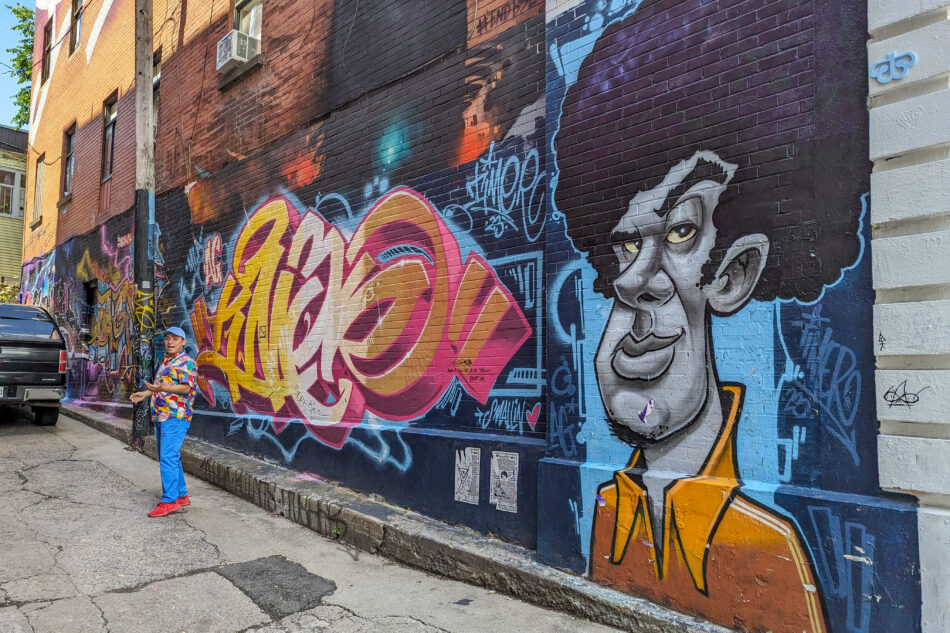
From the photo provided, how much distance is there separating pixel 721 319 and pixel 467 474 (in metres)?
2.29

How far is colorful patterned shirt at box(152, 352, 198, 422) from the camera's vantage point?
19.0 ft

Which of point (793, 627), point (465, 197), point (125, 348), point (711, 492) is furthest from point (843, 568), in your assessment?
point (125, 348)

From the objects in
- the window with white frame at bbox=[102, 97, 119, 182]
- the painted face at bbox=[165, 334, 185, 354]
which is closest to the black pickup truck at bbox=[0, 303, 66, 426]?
the window with white frame at bbox=[102, 97, 119, 182]

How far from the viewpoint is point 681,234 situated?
3787mm

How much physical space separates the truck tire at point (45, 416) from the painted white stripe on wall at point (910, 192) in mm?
11001

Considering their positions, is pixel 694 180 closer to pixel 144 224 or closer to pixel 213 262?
pixel 213 262

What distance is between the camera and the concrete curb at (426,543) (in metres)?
3.67

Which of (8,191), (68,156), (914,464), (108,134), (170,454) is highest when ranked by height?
(8,191)

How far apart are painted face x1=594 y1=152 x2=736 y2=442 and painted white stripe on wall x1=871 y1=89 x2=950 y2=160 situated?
0.71m

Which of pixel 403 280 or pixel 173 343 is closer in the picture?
pixel 403 280

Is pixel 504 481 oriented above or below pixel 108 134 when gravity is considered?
below

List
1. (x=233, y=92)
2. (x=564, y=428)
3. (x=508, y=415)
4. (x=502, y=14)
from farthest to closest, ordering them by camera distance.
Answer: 1. (x=233, y=92)
2. (x=502, y=14)
3. (x=508, y=415)
4. (x=564, y=428)

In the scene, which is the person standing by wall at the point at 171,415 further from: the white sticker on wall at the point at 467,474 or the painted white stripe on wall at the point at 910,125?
the painted white stripe on wall at the point at 910,125

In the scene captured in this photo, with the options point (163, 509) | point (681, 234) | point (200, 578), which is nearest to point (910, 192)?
point (681, 234)
